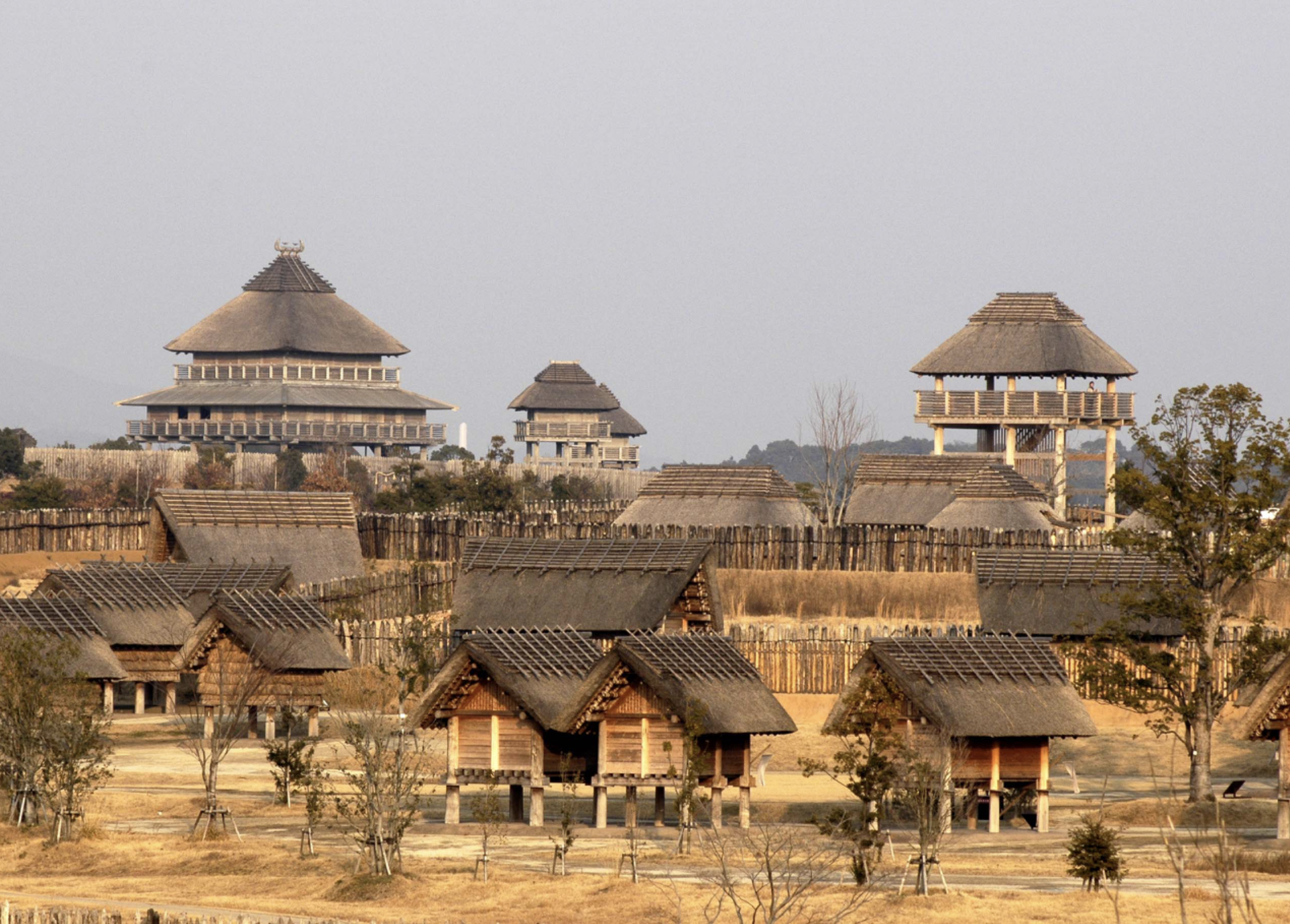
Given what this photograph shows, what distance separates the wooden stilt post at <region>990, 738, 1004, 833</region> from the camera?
2931 cm

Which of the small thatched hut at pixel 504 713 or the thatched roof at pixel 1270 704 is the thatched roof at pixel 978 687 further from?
the small thatched hut at pixel 504 713

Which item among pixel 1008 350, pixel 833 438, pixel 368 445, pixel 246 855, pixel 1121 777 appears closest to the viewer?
pixel 246 855

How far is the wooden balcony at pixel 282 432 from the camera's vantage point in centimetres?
10206

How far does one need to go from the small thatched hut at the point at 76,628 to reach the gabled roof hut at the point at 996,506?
2390cm

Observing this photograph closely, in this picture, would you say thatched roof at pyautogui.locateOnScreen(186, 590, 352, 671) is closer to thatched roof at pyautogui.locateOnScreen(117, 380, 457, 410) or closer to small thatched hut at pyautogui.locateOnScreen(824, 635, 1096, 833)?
small thatched hut at pyautogui.locateOnScreen(824, 635, 1096, 833)

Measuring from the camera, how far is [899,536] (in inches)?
2176

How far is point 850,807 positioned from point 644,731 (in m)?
4.01

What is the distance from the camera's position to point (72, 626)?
134 ft

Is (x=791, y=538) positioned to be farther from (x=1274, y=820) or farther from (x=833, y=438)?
(x=833, y=438)

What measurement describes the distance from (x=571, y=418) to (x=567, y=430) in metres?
1.57

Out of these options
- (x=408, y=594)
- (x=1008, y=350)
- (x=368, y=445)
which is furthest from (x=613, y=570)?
(x=368, y=445)

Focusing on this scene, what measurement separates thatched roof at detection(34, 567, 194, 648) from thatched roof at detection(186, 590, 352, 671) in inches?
128

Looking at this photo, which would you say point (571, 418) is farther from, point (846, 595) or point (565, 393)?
point (846, 595)

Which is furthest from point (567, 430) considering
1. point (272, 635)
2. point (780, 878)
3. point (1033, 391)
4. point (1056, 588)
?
point (780, 878)
